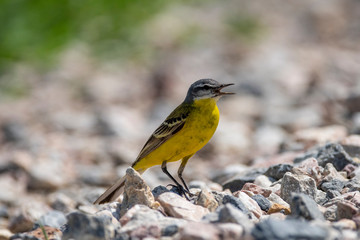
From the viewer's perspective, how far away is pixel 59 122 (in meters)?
12.5

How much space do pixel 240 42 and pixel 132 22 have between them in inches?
133

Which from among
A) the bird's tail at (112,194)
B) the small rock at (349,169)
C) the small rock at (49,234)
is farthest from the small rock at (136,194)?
the small rock at (349,169)

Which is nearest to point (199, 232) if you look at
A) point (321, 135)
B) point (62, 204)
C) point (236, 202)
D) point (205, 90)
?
point (236, 202)

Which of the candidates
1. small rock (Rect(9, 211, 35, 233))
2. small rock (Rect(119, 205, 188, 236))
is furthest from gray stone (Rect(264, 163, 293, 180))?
small rock (Rect(9, 211, 35, 233))

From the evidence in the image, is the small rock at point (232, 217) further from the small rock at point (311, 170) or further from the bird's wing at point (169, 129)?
the bird's wing at point (169, 129)

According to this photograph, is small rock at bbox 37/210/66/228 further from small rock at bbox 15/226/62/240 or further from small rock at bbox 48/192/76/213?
small rock at bbox 48/192/76/213

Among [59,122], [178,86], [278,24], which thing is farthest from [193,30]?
[59,122]

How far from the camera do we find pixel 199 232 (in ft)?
13.0

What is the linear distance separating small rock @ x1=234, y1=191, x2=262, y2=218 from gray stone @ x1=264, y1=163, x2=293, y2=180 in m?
1.22

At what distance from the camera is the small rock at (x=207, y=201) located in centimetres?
508

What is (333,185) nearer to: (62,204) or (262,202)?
(262,202)

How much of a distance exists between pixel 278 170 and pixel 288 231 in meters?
2.66

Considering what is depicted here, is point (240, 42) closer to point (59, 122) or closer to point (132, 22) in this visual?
point (132, 22)

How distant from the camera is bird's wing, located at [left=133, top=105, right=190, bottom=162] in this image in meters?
6.70
